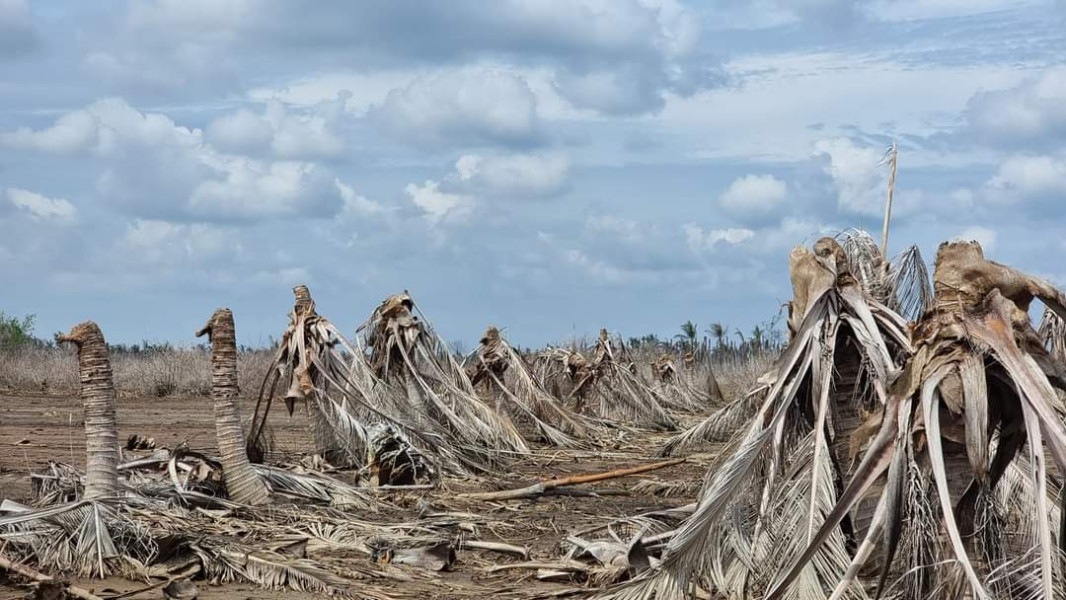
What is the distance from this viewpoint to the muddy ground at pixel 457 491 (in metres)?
6.34

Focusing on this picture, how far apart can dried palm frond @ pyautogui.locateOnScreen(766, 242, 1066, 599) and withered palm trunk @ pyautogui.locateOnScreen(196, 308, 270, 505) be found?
4.92 meters

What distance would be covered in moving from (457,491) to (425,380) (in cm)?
279

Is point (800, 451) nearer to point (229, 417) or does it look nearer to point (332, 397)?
point (229, 417)

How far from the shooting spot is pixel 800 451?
5.06 metres

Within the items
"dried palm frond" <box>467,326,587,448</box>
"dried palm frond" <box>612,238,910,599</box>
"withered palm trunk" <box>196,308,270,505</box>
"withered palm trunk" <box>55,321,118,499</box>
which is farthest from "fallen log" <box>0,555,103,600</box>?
"dried palm frond" <box>467,326,587,448</box>

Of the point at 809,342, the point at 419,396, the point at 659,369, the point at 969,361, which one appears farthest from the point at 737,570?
the point at 659,369

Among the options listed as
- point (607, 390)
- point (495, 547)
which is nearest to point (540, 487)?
point (495, 547)

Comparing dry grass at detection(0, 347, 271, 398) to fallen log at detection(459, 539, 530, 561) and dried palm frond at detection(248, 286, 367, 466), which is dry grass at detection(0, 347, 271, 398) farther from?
fallen log at detection(459, 539, 530, 561)

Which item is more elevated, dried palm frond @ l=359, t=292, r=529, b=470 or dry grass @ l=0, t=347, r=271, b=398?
dry grass @ l=0, t=347, r=271, b=398

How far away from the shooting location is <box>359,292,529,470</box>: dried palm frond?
39.8ft

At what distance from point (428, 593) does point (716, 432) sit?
385 inches

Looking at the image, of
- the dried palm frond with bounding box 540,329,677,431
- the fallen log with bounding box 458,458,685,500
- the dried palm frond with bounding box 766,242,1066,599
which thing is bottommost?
the fallen log with bounding box 458,458,685,500

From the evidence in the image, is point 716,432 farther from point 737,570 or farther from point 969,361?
point 969,361

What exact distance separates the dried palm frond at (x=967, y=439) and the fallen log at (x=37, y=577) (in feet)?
11.4
